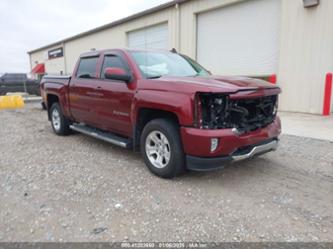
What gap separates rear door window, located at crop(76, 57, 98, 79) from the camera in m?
5.21

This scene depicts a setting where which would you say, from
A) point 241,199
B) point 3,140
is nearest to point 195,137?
point 241,199

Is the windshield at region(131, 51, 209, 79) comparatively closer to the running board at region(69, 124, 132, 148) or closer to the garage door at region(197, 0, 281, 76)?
the running board at region(69, 124, 132, 148)

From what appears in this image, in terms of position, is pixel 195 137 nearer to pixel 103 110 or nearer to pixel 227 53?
pixel 103 110

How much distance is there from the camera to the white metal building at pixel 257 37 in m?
8.53

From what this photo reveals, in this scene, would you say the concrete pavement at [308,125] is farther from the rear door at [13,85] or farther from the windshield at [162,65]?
the rear door at [13,85]

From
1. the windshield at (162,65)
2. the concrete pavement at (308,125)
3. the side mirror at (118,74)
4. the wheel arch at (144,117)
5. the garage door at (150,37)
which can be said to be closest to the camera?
the wheel arch at (144,117)

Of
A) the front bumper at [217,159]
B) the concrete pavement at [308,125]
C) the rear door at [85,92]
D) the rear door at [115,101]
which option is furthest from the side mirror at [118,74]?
the concrete pavement at [308,125]

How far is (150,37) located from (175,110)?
12630 millimetres

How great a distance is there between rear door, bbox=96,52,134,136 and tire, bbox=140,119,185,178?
1.71ft

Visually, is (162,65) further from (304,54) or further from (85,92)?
(304,54)

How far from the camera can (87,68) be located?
17.8 ft

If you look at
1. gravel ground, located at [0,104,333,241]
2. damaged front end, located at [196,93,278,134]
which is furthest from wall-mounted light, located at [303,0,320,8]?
damaged front end, located at [196,93,278,134]

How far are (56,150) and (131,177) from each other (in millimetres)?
2204

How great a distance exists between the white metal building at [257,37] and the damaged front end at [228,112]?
6164mm
